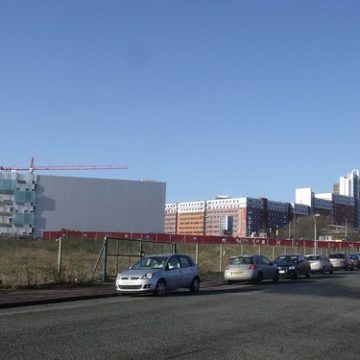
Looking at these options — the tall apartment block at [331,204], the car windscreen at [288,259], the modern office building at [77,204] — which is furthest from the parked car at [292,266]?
the tall apartment block at [331,204]

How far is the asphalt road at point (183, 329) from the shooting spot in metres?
9.21

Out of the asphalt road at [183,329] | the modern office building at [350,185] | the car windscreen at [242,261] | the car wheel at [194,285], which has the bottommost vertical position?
the asphalt road at [183,329]

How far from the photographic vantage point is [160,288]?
2005 cm

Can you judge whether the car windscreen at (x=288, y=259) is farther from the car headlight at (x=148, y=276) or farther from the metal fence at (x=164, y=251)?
the car headlight at (x=148, y=276)

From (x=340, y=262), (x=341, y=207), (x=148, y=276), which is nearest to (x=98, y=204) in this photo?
(x=341, y=207)

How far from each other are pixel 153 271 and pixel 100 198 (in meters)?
141

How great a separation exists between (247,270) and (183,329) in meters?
16.1

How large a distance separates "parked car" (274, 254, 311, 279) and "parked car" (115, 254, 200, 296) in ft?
39.2

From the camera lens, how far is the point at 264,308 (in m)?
16.0

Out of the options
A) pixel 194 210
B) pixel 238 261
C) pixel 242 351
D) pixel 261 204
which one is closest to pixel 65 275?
pixel 238 261

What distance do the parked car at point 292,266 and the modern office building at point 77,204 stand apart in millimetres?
116750

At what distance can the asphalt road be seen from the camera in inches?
363

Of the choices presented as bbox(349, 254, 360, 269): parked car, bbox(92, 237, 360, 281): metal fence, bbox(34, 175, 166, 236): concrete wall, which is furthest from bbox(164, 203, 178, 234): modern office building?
bbox(349, 254, 360, 269): parked car

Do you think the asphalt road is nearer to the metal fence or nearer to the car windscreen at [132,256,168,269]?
the car windscreen at [132,256,168,269]
